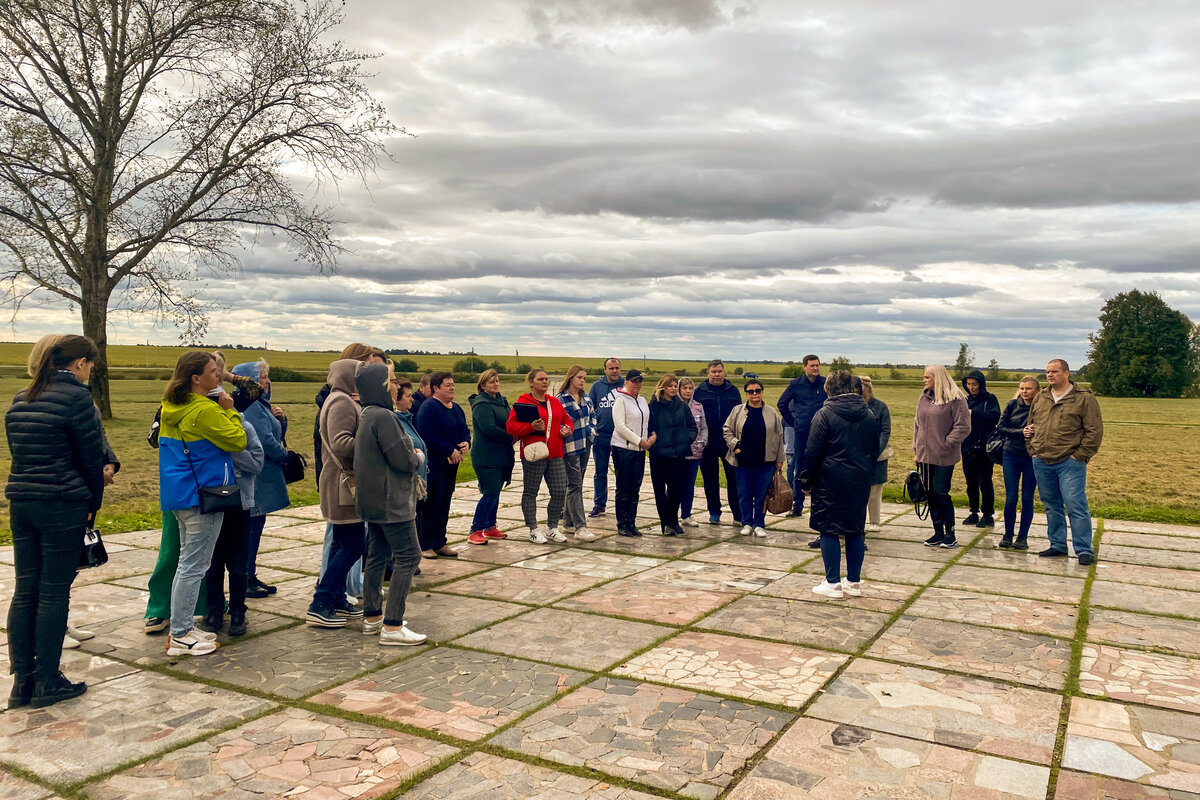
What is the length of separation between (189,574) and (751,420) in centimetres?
611

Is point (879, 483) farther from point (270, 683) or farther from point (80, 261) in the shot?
point (80, 261)

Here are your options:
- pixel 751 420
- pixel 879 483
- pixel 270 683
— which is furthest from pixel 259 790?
pixel 879 483

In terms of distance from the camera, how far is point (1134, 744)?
158 inches

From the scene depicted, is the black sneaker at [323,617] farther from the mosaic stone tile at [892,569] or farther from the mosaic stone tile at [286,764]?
the mosaic stone tile at [892,569]

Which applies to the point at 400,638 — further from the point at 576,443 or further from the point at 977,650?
the point at 576,443

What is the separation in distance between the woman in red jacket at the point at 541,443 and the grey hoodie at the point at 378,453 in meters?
3.25

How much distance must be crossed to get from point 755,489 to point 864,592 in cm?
282

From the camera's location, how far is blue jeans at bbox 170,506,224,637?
5.26 metres

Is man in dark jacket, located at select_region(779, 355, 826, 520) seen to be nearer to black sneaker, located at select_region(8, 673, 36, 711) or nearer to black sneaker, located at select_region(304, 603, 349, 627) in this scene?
black sneaker, located at select_region(304, 603, 349, 627)

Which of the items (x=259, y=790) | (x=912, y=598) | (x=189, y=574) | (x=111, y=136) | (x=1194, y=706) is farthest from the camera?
(x=111, y=136)

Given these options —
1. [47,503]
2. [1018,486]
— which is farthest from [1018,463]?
[47,503]

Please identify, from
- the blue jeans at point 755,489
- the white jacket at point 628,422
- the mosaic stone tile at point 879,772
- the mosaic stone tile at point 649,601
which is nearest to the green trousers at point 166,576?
the mosaic stone tile at point 649,601

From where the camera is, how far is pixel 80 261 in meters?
21.2

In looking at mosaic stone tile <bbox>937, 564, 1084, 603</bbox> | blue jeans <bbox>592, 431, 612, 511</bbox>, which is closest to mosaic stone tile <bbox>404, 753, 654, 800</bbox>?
mosaic stone tile <bbox>937, 564, 1084, 603</bbox>
